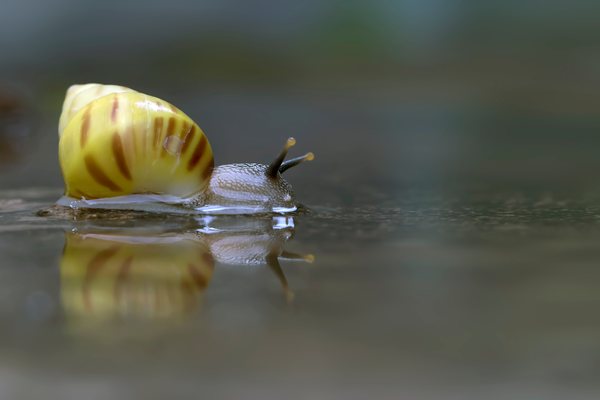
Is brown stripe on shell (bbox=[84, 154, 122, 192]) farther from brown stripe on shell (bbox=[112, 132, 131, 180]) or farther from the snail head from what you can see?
the snail head

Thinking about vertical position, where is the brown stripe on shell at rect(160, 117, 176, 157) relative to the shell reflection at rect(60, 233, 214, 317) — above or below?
above

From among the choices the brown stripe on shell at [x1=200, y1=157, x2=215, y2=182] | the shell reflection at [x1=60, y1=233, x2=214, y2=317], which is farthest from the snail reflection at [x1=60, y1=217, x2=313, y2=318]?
the brown stripe on shell at [x1=200, y1=157, x2=215, y2=182]

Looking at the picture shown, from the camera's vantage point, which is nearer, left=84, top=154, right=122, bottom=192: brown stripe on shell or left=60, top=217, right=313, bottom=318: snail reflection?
left=60, top=217, right=313, bottom=318: snail reflection

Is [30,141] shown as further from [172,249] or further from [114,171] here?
[172,249]

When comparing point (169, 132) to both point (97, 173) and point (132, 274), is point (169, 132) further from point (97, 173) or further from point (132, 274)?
point (132, 274)

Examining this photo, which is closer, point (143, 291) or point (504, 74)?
point (143, 291)

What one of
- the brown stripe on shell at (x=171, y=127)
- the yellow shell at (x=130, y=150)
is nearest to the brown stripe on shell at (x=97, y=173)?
the yellow shell at (x=130, y=150)

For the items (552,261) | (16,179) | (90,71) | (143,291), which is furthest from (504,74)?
(143,291)

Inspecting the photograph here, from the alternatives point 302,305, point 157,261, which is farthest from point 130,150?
point 302,305
